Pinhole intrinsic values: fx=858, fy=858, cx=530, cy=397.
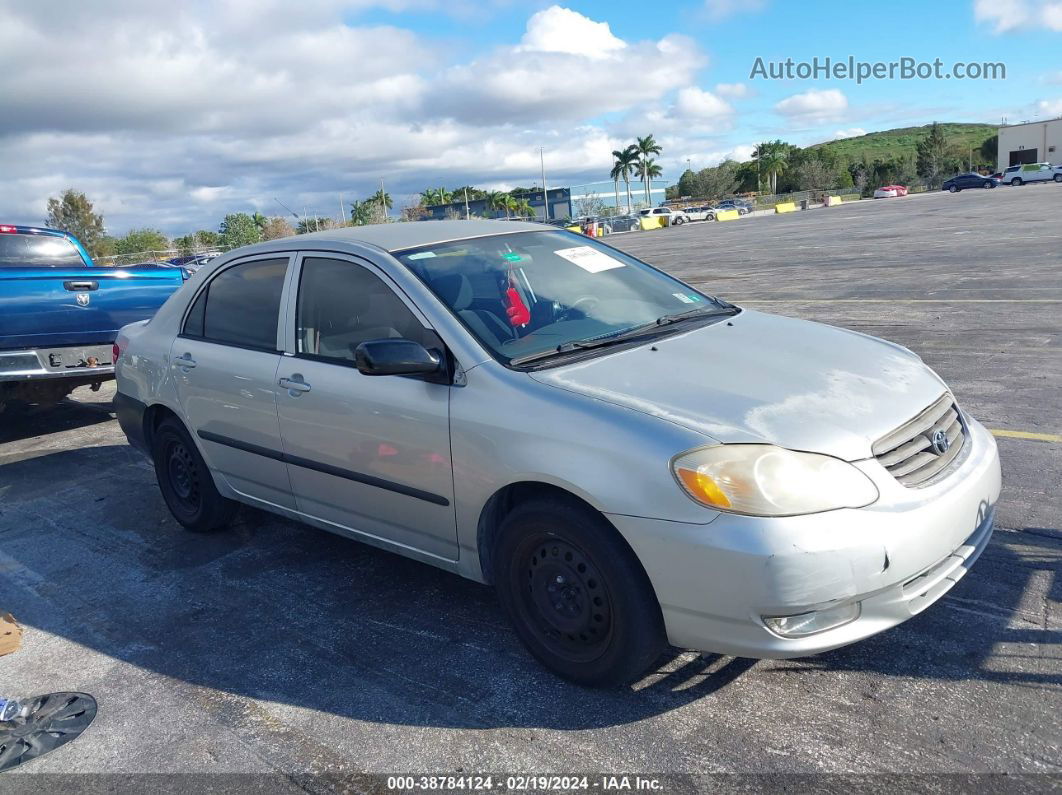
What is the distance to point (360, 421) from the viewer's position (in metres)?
3.67

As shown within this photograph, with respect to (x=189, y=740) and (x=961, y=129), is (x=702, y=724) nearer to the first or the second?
(x=189, y=740)

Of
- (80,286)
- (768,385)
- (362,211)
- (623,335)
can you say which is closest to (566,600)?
(768,385)

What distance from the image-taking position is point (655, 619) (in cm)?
285

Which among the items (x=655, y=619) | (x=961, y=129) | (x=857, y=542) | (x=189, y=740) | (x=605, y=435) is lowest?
(x=189, y=740)

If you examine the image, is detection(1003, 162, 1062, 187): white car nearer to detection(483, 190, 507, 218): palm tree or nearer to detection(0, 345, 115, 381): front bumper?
detection(483, 190, 507, 218): palm tree

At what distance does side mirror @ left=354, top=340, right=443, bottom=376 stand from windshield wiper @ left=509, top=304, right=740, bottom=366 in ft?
1.08

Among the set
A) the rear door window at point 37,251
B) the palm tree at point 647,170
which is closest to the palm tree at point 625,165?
the palm tree at point 647,170

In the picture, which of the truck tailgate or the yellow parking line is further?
the truck tailgate

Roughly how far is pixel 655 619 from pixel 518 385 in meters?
0.96

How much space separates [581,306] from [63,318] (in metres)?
5.44

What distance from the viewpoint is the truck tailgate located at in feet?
23.0

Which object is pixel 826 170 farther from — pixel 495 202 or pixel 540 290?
pixel 540 290

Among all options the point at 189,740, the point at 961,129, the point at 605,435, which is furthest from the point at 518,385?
the point at 961,129

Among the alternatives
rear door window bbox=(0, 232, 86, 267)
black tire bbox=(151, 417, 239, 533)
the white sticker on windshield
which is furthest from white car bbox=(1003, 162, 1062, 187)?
black tire bbox=(151, 417, 239, 533)
